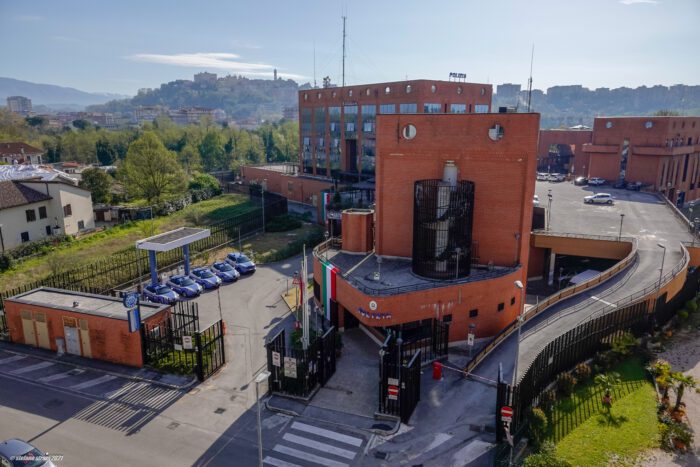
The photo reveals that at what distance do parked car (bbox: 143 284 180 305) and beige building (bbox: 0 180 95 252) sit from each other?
19434 millimetres

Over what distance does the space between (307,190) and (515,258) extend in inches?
1881

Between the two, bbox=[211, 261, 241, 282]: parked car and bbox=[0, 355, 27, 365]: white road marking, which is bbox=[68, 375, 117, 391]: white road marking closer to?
bbox=[0, 355, 27, 365]: white road marking

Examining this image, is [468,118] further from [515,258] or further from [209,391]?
[209,391]

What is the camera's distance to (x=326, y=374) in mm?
24906

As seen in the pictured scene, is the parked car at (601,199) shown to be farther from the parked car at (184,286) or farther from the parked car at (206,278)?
the parked car at (184,286)

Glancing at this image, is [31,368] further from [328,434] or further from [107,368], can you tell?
[328,434]

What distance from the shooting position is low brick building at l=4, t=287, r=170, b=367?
1026 inches

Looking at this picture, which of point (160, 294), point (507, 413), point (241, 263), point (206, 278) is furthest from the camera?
point (241, 263)

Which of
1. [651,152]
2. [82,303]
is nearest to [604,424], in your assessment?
[82,303]

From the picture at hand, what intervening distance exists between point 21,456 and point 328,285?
58.9 feet

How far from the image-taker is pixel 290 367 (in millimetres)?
22844

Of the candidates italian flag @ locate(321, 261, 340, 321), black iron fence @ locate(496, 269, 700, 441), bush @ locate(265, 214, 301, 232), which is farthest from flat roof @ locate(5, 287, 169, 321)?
bush @ locate(265, 214, 301, 232)

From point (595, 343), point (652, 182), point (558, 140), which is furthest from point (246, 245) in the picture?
point (558, 140)

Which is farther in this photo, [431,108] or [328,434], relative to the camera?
[431,108]
